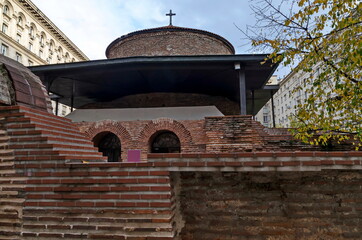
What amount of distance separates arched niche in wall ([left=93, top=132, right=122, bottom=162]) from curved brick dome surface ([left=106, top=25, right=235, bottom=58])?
4.79 meters

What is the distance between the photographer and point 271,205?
304 cm

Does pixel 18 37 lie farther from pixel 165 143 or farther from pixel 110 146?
pixel 165 143

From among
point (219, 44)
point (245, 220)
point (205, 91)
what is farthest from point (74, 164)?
point (219, 44)

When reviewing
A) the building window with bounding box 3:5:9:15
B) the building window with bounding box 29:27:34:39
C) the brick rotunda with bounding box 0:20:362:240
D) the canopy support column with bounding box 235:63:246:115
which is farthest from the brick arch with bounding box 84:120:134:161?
the building window with bounding box 29:27:34:39

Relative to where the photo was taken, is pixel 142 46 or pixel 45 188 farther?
pixel 142 46

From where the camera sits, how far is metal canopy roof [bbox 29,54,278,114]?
8211 millimetres

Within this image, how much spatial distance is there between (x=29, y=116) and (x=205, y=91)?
911 centimetres

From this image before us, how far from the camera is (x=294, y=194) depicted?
3.02m

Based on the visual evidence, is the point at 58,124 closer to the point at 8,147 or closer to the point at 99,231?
the point at 8,147

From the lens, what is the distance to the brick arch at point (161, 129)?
27.5 ft

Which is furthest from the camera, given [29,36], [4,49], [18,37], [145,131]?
[29,36]

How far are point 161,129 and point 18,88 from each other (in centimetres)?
547

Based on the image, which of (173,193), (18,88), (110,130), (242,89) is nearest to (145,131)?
(110,130)

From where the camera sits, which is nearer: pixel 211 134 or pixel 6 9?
pixel 211 134
